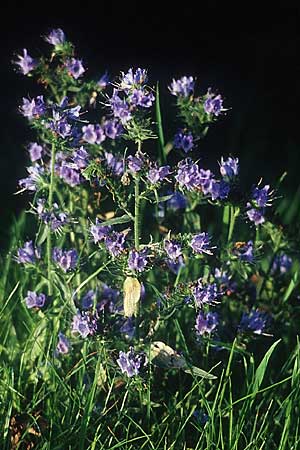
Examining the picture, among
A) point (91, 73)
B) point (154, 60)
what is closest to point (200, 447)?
point (91, 73)

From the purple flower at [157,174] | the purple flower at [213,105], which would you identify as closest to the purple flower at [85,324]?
the purple flower at [157,174]

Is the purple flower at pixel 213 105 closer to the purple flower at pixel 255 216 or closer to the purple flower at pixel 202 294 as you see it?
the purple flower at pixel 255 216

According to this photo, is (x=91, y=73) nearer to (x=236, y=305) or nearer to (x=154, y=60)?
(x=154, y=60)

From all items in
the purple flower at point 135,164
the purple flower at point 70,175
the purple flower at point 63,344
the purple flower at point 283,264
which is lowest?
the purple flower at point 63,344

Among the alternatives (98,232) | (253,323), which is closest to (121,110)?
(98,232)

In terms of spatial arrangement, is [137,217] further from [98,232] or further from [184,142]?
[184,142]
